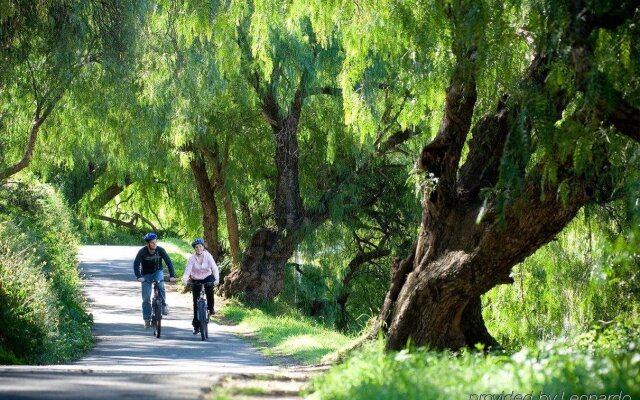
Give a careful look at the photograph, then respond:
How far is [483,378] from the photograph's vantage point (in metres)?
7.84

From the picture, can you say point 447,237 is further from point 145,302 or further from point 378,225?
point 378,225

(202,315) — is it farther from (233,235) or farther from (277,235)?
(233,235)

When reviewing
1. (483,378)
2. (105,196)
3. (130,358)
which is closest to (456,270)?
(483,378)

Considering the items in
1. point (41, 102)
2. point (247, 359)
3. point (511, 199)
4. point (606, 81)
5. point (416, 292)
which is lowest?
point (247, 359)

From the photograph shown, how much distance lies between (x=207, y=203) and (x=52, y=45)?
11.8 metres

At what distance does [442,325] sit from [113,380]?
5113 mm

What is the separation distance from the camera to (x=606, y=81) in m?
8.68

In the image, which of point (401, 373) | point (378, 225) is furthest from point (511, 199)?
point (378, 225)

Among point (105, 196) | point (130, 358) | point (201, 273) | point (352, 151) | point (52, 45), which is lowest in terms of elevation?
point (130, 358)

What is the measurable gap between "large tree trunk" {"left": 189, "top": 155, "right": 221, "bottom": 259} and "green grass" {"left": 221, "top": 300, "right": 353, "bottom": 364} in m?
3.47

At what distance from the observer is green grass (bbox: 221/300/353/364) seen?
56.1 ft

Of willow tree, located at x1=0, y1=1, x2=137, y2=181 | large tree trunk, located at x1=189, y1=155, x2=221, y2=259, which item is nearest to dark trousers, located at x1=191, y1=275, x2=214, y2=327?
willow tree, located at x1=0, y1=1, x2=137, y2=181

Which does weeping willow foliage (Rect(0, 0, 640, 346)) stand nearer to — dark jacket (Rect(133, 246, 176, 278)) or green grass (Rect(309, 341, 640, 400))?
green grass (Rect(309, 341, 640, 400))

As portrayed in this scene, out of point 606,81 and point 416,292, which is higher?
point 606,81
